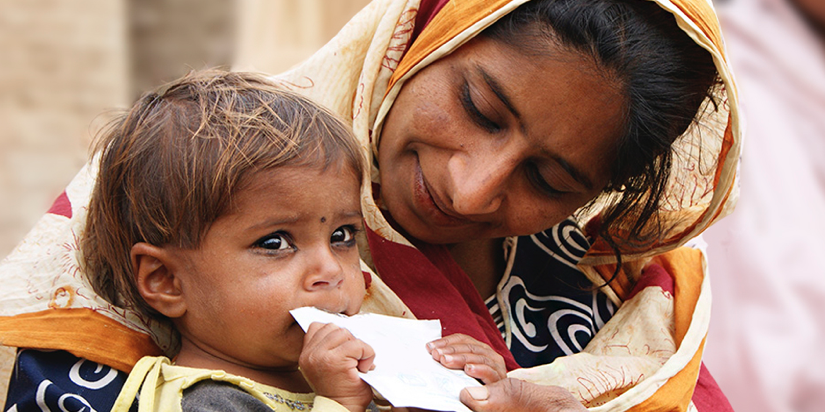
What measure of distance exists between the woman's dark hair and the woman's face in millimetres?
27

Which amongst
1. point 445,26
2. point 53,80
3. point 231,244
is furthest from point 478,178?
point 53,80

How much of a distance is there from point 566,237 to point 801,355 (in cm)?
107

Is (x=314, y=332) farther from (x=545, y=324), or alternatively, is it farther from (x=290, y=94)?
(x=545, y=324)

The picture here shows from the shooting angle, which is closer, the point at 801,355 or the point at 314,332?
the point at 314,332

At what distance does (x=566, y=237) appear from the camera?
2.38 metres

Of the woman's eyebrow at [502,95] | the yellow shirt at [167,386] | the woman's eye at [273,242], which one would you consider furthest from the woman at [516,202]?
the woman's eye at [273,242]

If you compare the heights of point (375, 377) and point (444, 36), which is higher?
point (444, 36)

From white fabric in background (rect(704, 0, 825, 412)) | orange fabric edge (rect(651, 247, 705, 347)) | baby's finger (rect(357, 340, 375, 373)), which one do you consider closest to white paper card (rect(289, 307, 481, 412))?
baby's finger (rect(357, 340, 375, 373))

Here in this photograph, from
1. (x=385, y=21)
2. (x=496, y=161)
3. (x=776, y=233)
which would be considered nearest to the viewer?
(x=496, y=161)

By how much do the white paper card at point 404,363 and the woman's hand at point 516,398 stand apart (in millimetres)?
28

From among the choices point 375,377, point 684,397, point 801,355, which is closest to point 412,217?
point 375,377

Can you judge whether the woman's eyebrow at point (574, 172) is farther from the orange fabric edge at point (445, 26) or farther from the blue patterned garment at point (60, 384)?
the blue patterned garment at point (60, 384)

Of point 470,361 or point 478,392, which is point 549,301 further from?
point 478,392

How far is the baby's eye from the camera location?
69.8 inches
